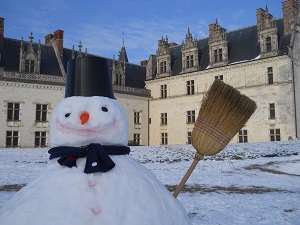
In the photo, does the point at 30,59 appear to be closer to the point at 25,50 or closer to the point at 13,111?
the point at 25,50

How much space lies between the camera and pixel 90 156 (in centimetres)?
169

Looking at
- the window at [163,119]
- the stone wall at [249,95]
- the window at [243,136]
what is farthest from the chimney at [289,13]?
the window at [163,119]

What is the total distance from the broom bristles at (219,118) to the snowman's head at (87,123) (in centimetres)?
63

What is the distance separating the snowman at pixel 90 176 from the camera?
4.89 ft

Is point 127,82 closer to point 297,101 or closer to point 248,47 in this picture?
point 248,47

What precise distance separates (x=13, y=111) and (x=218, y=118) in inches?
830

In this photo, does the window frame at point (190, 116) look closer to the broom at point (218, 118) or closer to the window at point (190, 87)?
the window at point (190, 87)

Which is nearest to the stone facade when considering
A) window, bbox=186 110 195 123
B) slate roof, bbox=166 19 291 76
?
window, bbox=186 110 195 123

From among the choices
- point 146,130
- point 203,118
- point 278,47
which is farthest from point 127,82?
point 203,118

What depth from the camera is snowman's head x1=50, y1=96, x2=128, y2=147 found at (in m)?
1.83

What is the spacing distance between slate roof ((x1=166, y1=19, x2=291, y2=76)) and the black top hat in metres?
22.0

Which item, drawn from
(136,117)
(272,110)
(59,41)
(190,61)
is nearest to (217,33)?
(190,61)

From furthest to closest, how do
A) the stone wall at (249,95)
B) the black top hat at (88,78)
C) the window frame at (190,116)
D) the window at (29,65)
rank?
the window frame at (190,116), the window at (29,65), the stone wall at (249,95), the black top hat at (88,78)

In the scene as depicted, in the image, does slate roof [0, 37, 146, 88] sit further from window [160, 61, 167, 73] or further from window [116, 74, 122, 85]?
window [160, 61, 167, 73]
